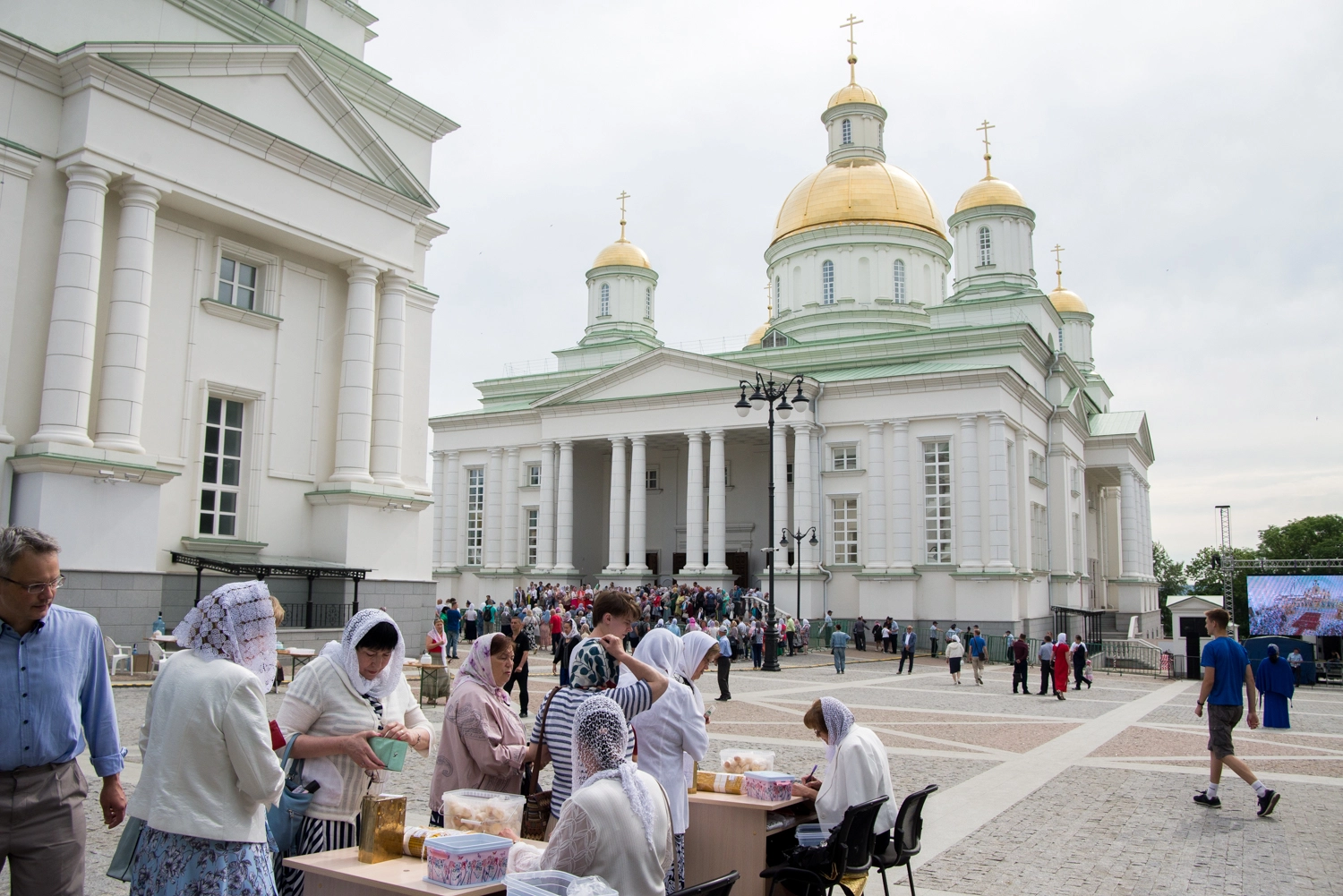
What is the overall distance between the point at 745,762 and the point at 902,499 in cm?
3369

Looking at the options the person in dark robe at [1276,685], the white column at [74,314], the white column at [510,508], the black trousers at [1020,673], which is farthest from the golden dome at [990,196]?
the white column at [74,314]

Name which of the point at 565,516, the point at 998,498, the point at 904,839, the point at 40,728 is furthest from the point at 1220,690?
the point at 565,516

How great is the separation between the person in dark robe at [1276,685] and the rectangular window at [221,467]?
19.1 m

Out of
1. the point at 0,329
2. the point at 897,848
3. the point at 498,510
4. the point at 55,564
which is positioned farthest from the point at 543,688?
the point at 498,510

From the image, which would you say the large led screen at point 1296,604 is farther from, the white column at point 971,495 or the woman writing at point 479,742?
the woman writing at point 479,742

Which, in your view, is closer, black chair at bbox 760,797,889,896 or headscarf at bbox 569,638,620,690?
headscarf at bbox 569,638,620,690

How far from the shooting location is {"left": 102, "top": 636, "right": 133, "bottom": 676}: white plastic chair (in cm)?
1689

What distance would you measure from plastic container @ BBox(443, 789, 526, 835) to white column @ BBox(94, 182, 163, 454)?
1589 cm

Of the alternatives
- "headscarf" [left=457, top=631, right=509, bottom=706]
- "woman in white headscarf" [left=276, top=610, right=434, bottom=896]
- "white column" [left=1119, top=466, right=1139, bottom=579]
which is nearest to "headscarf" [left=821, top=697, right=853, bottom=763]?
"headscarf" [left=457, top=631, right=509, bottom=706]

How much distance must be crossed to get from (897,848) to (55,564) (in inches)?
201

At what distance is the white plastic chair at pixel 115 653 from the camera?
16891 mm

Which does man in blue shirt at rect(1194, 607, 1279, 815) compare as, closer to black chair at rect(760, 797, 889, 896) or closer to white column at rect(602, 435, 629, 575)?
black chair at rect(760, 797, 889, 896)

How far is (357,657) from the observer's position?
184 inches

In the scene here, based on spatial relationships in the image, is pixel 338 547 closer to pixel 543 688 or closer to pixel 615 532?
pixel 543 688
